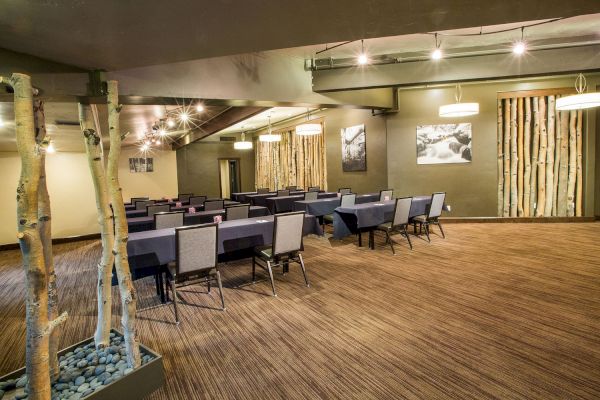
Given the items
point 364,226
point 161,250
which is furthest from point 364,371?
point 364,226

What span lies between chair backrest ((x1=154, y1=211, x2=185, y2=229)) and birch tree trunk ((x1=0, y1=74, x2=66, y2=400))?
3.09 meters

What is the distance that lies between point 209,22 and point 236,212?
360 centimetres

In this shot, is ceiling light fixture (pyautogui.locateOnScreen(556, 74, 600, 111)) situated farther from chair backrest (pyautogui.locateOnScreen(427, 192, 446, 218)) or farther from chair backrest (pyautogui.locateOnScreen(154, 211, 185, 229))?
chair backrest (pyautogui.locateOnScreen(154, 211, 185, 229))

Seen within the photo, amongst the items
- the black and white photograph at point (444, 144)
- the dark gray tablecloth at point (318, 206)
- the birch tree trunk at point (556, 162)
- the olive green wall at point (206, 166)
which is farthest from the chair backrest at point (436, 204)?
the olive green wall at point (206, 166)

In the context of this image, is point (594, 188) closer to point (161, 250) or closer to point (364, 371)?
point (364, 371)

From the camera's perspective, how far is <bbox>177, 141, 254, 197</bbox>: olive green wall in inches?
566

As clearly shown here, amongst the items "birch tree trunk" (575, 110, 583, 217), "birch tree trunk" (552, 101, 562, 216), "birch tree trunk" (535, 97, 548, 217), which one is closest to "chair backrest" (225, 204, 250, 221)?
"birch tree trunk" (535, 97, 548, 217)

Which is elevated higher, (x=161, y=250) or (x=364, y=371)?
(x=161, y=250)

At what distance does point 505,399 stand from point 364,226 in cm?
363

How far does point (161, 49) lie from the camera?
258 cm

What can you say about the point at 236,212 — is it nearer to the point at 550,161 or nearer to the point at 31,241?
the point at 31,241

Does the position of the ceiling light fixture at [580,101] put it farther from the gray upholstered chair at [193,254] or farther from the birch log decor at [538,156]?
the gray upholstered chair at [193,254]

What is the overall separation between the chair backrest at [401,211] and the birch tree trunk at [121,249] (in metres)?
4.20

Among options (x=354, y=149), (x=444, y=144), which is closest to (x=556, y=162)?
(x=444, y=144)
